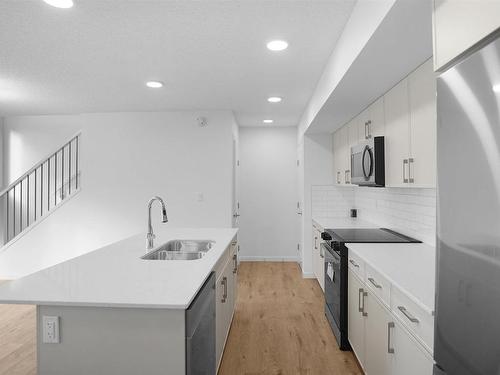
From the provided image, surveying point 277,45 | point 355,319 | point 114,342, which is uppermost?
point 277,45

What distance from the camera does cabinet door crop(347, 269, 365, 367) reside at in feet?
7.82

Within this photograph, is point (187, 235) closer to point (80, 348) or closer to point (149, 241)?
point (149, 241)

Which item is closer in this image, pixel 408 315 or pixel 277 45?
pixel 408 315

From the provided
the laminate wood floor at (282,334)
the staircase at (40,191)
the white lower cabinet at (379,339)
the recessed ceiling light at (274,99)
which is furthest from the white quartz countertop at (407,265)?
the staircase at (40,191)

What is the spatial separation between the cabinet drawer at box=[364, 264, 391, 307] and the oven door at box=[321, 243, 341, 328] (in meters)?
0.61

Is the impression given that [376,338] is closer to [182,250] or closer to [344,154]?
[182,250]

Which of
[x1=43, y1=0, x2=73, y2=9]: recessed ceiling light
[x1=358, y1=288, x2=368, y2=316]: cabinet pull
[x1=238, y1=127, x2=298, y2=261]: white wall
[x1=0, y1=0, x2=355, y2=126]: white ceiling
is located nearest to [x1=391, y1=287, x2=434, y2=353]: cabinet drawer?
[x1=358, y1=288, x2=368, y2=316]: cabinet pull

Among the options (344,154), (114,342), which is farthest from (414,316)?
(344,154)

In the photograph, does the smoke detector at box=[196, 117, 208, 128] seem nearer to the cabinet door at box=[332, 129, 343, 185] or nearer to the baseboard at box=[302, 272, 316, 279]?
the cabinet door at box=[332, 129, 343, 185]

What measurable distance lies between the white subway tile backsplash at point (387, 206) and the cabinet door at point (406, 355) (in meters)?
1.09

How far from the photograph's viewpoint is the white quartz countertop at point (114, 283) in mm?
1464

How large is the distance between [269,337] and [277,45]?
2507mm

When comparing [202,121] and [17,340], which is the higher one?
[202,121]

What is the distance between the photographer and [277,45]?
9.04ft
